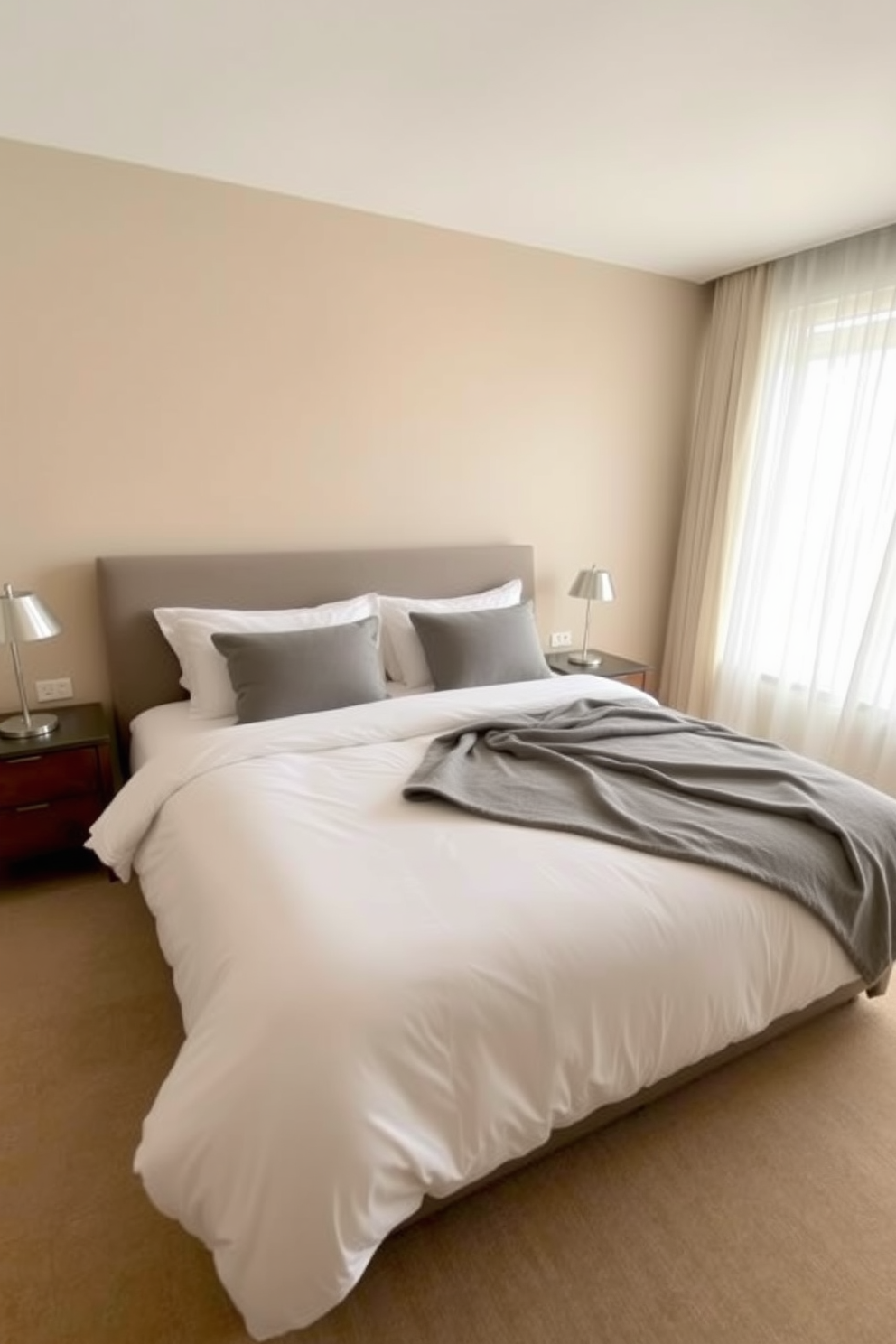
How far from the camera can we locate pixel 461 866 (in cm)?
141

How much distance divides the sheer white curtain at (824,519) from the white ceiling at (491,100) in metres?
0.39

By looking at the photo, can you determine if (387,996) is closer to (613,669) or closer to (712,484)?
(613,669)

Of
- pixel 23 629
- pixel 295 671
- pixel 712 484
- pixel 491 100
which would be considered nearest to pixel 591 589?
pixel 712 484

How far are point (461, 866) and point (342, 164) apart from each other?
2.46 metres

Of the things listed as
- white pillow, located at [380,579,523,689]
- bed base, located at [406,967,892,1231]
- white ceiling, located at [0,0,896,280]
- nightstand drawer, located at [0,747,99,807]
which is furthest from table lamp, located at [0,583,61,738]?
bed base, located at [406,967,892,1231]

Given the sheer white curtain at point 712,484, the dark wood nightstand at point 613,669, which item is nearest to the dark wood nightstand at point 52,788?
→ the dark wood nightstand at point 613,669

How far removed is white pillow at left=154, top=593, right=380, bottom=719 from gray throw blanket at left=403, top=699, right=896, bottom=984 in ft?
2.89

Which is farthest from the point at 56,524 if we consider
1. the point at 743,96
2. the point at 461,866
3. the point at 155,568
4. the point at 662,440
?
the point at 662,440

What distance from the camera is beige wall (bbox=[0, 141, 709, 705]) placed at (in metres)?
2.34

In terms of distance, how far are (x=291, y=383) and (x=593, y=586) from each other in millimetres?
1701

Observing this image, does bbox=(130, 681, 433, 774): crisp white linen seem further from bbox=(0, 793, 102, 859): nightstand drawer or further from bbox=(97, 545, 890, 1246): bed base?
bbox=(0, 793, 102, 859): nightstand drawer

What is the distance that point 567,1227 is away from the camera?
132 centimetres

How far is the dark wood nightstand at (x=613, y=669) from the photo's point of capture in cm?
333

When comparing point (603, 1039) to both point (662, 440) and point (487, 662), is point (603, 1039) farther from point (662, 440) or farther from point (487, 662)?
point (662, 440)
